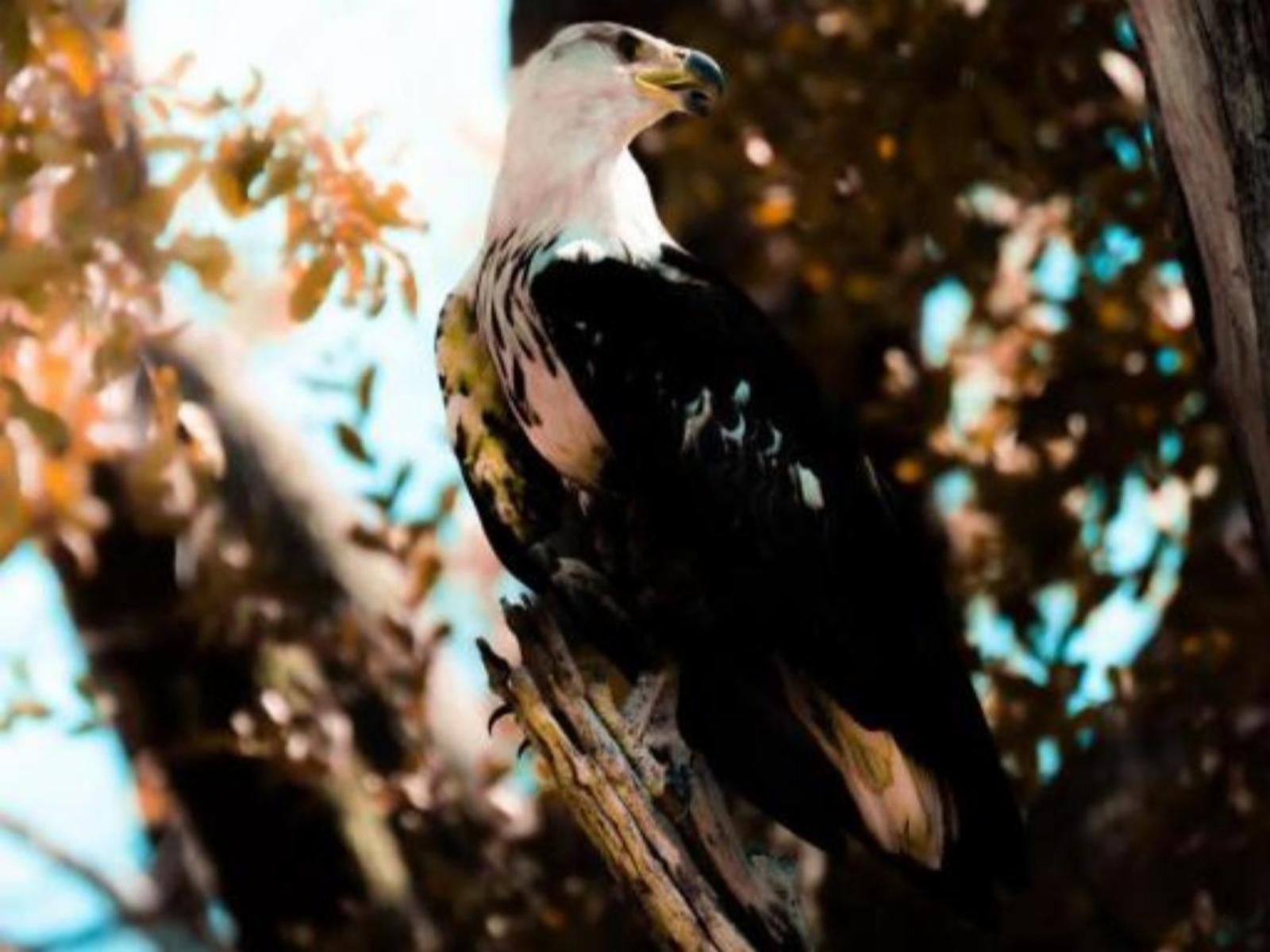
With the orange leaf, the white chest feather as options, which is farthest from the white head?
the orange leaf

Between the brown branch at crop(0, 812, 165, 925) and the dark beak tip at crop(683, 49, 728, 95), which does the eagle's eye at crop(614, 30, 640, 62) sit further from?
the brown branch at crop(0, 812, 165, 925)

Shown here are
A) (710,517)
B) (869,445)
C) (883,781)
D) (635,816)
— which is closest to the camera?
(635,816)

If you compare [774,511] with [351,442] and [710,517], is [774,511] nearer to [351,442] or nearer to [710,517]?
[710,517]

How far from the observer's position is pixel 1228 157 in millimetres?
4594

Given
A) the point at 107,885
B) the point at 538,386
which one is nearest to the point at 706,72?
the point at 538,386

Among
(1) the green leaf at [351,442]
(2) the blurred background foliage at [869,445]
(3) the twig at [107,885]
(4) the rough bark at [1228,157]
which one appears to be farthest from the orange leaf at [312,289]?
(3) the twig at [107,885]

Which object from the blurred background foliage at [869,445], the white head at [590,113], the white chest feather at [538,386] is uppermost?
the white head at [590,113]

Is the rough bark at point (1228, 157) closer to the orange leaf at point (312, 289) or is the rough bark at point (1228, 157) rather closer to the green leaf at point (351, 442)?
the orange leaf at point (312, 289)

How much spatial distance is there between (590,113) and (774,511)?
77 centimetres

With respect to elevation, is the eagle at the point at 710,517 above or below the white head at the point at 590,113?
below

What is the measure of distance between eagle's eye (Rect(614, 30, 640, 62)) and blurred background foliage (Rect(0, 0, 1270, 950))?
0.45m

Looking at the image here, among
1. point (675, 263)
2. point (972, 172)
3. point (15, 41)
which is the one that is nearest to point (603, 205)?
point (675, 263)

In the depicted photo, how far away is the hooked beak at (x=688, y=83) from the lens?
5277 millimetres

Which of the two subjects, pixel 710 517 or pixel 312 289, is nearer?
pixel 710 517
